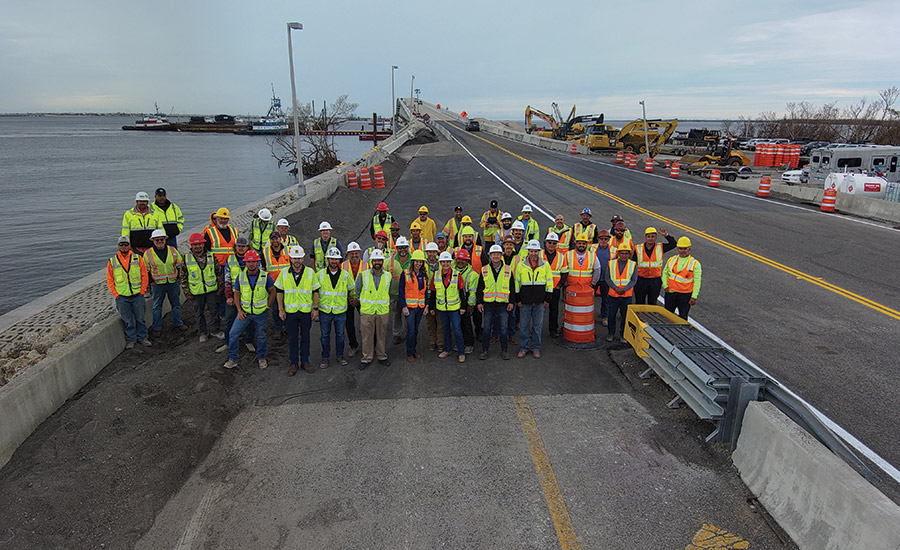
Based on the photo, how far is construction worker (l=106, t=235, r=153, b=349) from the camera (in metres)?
7.66

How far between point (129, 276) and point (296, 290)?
8.57 feet

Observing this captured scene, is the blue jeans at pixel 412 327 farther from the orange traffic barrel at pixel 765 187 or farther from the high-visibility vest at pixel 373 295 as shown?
the orange traffic barrel at pixel 765 187

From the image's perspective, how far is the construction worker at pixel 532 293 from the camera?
7.76 m

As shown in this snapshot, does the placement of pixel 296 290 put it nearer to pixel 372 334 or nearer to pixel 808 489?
pixel 372 334

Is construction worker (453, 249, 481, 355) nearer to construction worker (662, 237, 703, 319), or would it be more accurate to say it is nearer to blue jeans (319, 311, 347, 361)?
blue jeans (319, 311, 347, 361)

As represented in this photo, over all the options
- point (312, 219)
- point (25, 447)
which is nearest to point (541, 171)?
point (312, 219)

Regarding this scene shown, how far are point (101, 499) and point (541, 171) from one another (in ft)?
97.5

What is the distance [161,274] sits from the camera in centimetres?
829

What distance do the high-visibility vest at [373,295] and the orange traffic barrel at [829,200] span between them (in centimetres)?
Answer: 1978

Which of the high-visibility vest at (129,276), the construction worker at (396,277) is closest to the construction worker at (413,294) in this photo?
Result: the construction worker at (396,277)

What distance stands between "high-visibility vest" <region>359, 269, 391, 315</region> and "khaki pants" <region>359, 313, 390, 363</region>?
9 cm

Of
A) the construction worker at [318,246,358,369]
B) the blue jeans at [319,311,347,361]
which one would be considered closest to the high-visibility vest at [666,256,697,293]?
the construction worker at [318,246,358,369]

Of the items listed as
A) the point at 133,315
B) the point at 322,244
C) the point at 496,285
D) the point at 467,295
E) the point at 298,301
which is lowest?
the point at 133,315

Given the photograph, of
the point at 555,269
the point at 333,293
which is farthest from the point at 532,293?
the point at 333,293
